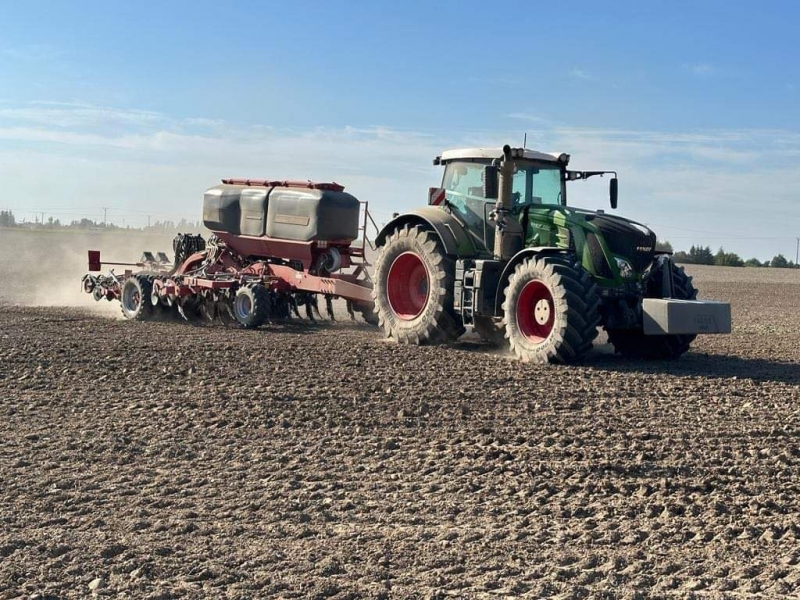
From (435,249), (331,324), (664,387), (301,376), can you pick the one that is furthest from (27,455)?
(331,324)

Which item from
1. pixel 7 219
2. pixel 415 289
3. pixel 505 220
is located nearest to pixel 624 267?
pixel 505 220

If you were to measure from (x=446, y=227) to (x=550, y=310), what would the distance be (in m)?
1.95

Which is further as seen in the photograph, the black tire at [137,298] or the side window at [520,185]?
the black tire at [137,298]

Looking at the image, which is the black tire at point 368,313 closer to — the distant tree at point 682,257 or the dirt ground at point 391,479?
the dirt ground at point 391,479

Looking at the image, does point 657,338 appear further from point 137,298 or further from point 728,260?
point 728,260

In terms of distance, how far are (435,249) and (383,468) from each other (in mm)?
6167

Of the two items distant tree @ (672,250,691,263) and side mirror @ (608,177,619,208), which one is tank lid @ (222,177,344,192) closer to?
side mirror @ (608,177,619,208)

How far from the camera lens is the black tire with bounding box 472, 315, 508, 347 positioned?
495 inches

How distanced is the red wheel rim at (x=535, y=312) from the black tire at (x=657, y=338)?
3.07 ft

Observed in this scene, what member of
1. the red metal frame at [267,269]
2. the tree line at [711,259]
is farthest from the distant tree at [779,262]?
the red metal frame at [267,269]

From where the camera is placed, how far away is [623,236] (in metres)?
11.1

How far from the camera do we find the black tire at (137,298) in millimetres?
15820

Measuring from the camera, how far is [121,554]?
15.5ft

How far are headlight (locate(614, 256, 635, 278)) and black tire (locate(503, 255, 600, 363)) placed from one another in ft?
1.82
